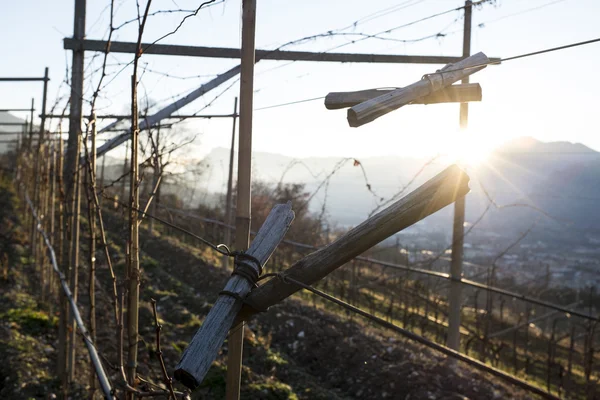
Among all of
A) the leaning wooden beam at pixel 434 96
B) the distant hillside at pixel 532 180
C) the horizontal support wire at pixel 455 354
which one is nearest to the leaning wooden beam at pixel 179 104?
the leaning wooden beam at pixel 434 96

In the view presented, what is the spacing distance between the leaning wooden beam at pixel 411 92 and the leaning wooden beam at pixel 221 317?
0.43 meters

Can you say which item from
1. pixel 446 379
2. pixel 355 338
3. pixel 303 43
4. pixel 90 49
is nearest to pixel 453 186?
pixel 303 43

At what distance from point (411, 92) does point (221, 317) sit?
1168 millimetres

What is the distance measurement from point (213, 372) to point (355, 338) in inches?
99.9

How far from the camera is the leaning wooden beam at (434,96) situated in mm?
2557

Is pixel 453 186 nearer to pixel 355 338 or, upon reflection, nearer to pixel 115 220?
pixel 355 338

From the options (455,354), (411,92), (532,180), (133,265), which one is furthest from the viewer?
(532,180)

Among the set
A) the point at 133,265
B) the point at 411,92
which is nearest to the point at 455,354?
the point at 411,92

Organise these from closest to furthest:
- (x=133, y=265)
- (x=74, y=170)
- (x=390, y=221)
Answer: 1. (x=390, y=221)
2. (x=133, y=265)
3. (x=74, y=170)

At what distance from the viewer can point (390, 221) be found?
6.14ft

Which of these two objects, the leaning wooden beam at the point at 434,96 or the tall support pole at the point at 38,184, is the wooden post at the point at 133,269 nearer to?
the leaning wooden beam at the point at 434,96

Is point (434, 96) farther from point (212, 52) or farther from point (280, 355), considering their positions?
point (280, 355)

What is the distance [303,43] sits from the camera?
4.69 metres

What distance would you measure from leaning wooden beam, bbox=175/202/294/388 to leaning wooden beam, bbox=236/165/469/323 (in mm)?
189
